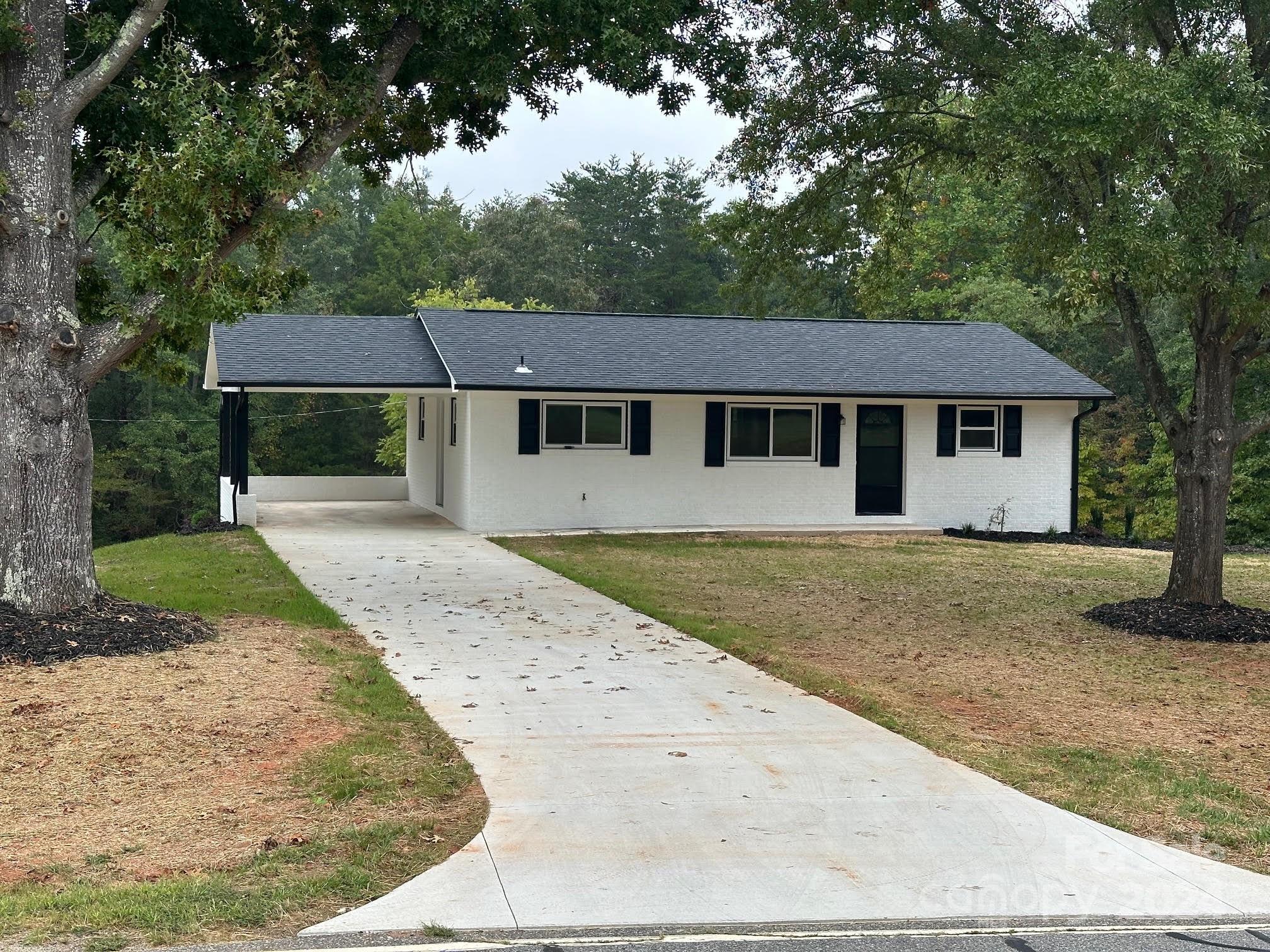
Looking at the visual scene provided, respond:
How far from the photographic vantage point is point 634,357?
2177 centimetres

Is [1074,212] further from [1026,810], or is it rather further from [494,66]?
[1026,810]

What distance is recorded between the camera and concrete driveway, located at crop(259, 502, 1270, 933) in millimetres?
4871

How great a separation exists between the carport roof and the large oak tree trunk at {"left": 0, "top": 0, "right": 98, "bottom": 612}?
9.46 meters

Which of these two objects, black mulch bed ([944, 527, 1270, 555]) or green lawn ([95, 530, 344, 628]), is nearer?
green lawn ([95, 530, 344, 628])

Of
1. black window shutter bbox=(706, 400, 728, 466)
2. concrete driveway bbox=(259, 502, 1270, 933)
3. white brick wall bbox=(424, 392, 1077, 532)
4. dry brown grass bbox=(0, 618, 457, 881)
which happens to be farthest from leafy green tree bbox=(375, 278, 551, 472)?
concrete driveway bbox=(259, 502, 1270, 933)

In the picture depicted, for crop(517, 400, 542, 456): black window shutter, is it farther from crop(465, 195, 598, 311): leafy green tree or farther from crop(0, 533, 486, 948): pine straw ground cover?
crop(465, 195, 598, 311): leafy green tree

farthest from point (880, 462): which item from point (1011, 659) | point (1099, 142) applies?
point (1099, 142)

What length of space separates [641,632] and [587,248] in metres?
42.7

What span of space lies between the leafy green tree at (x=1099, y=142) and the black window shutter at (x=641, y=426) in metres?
7.10

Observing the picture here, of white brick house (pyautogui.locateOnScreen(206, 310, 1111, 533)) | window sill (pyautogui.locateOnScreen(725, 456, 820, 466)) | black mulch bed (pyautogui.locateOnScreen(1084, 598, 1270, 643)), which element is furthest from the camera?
window sill (pyautogui.locateOnScreen(725, 456, 820, 466))

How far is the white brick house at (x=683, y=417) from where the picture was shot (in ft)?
66.9

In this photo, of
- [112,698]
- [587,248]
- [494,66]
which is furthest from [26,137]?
[587,248]

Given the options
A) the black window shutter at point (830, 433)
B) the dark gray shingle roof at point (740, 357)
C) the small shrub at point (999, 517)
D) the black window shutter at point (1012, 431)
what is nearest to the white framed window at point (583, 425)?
the dark gray shingle roof at point (740, 357)

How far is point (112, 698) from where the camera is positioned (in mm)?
7945
